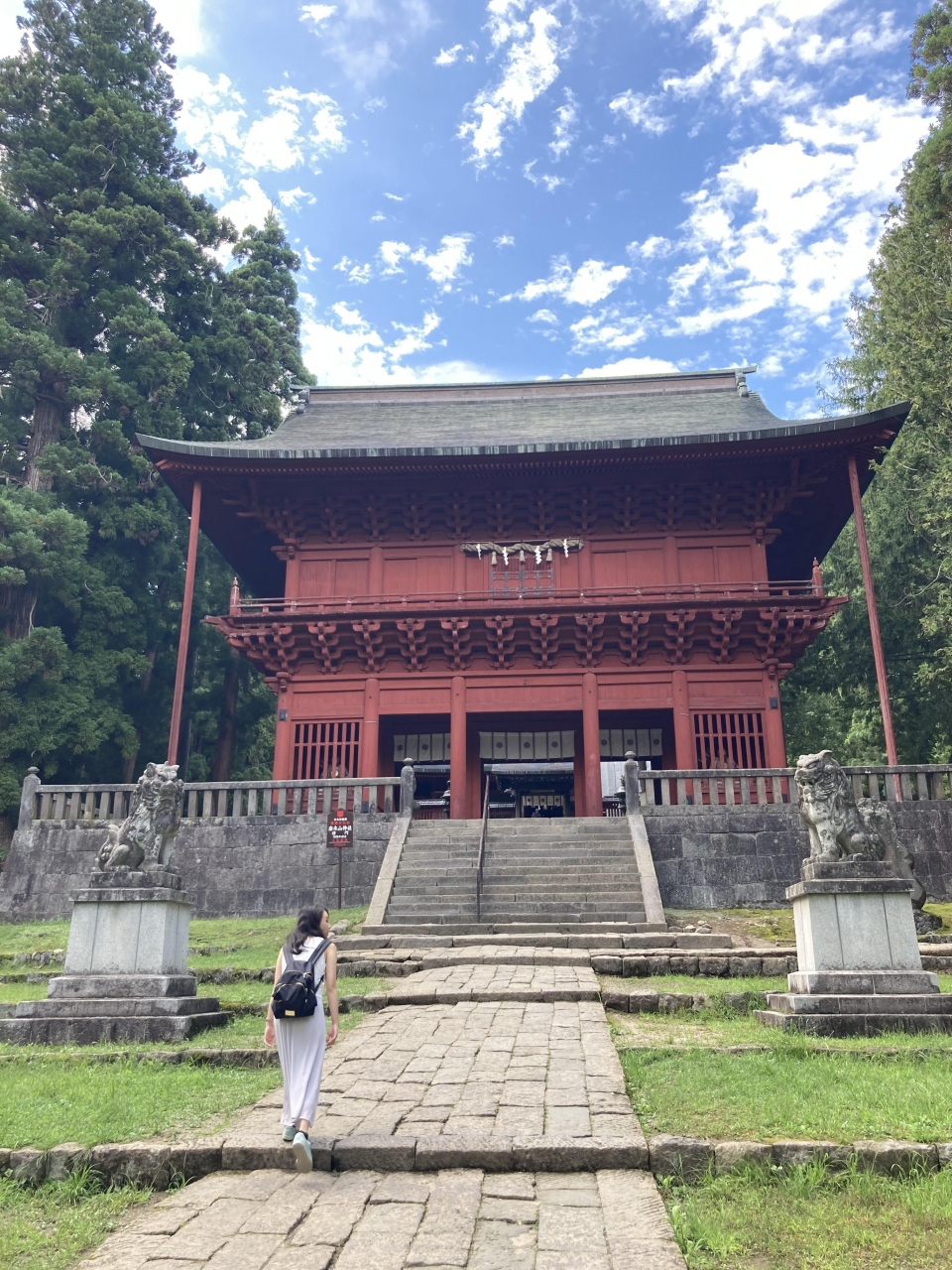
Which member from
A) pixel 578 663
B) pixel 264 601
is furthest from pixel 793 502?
pixel 264 601

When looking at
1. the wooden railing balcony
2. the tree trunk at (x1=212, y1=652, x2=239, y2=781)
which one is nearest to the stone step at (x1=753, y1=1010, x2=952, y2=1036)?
the wooden railing balcony

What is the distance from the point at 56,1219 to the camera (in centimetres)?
395

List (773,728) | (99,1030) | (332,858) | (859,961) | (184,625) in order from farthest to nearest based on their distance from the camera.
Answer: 1. (773,728)
2. (184,625)
3. (332,858)
4. (99,1030)
5. (859,961)

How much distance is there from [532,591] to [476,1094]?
15.5 meters

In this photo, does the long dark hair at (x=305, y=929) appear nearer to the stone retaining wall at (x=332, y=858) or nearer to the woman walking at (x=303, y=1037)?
the woman walking at (x=303, y=1037)

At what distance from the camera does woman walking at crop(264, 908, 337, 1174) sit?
14.2ft

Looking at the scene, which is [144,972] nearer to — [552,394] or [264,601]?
[264,601]

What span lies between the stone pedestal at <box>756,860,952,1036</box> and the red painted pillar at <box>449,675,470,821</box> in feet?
39.4

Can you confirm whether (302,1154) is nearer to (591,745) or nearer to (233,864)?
(233,864)

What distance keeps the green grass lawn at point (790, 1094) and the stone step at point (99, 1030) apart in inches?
146

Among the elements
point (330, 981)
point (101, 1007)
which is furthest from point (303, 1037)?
point (101, 1007)

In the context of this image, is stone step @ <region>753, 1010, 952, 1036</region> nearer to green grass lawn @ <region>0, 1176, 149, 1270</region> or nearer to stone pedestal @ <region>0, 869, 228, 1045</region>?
green grass lawn @ <region>0, 1176, 149, 1270</region>

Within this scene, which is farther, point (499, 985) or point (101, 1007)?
point (499, 985)

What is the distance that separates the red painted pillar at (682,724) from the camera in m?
18.6
